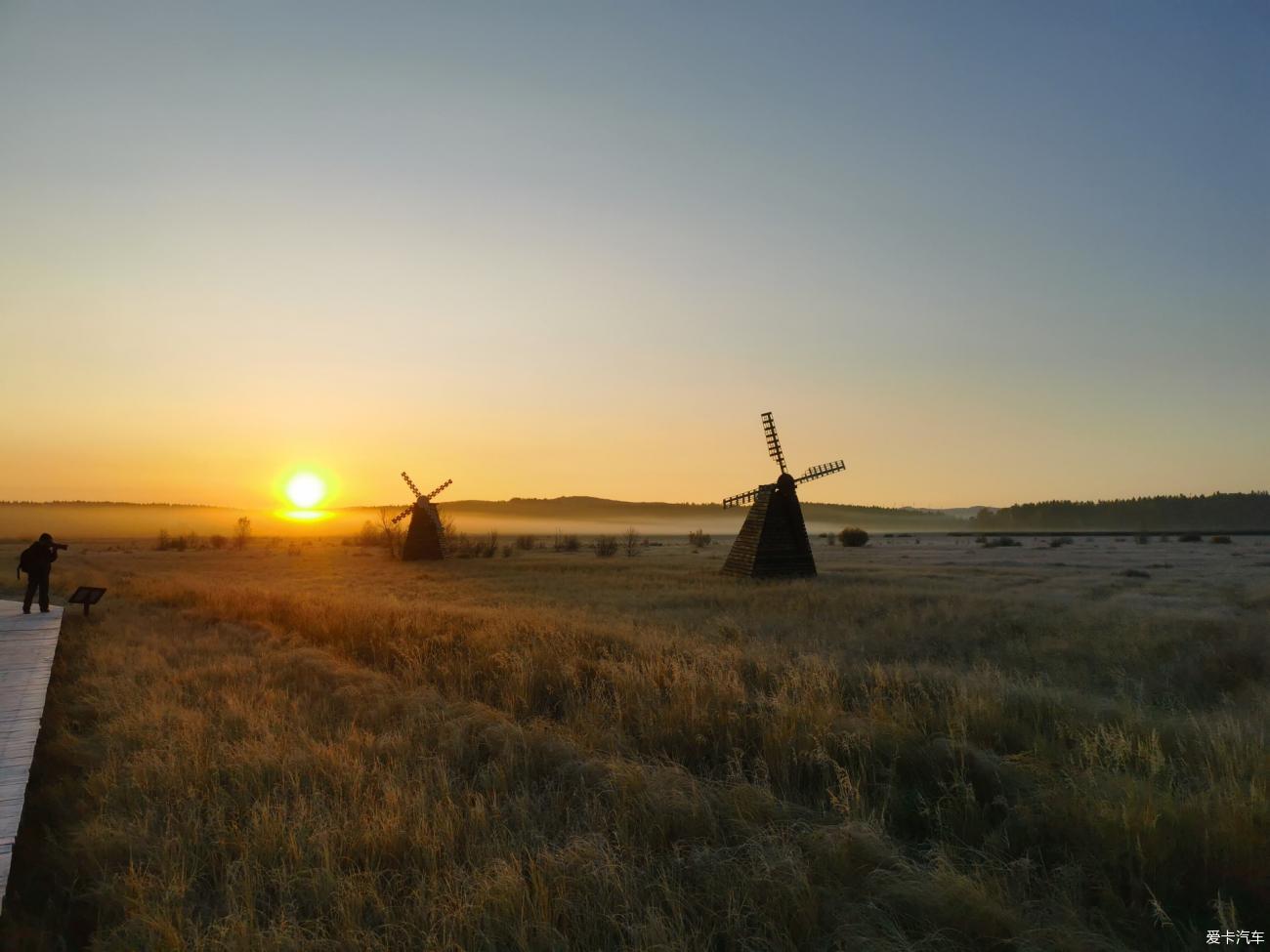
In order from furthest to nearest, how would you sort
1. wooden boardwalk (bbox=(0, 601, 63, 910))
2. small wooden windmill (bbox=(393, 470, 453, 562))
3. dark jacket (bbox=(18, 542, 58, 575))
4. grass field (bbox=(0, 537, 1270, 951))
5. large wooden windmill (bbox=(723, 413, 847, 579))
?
small wooden windmill (bbox=(393, 470, 453, 562)), large wooden windmill (bbox=(723, 413, 847, 579)), dark jacket (bbox=(18, 542, 58, 575)), wooden boardwalk (bbox=(0, 601, 63, 910)), grass field (bbox=(0, 537, 1270, 951))

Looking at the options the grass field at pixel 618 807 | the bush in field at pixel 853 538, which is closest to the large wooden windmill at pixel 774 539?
the grass field at pixel 618 807

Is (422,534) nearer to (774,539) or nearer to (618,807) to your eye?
(774,539)

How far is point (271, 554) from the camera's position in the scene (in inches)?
2370

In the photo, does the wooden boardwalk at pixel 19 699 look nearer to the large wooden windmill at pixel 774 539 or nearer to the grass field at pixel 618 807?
the grass field at pixel 618 807

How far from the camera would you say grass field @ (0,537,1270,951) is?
422 centimetres

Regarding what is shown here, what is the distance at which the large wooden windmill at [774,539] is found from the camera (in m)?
31.8

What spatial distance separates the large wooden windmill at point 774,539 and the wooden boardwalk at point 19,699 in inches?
976

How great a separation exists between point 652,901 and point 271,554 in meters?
64.4

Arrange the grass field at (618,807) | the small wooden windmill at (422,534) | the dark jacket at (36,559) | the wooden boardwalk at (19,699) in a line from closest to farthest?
the grass field at (618,807)
the wooden boardwalk at (19,699)
the dark jacket at (36,559)
the small wooden windmill at (422,534)

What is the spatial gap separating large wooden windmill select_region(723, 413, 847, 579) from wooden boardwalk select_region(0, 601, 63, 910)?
81.3 feet

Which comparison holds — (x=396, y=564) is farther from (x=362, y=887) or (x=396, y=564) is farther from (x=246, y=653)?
(x=362, y=887)

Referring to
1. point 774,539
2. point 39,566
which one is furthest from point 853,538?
point 39,566

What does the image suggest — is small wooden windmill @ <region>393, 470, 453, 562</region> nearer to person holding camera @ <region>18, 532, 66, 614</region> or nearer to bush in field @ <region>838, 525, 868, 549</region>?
person holding camera @ <region>18, 532, 66, 614</region>

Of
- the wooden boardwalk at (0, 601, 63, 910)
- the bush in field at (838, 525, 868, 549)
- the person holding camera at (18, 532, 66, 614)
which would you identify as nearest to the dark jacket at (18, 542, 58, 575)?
the person holding camera at (18, 532, 66, 614)
